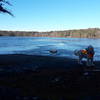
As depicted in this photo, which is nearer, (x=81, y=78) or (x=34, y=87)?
(x=34, y=87)

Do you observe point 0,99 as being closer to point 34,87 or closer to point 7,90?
point 7,90

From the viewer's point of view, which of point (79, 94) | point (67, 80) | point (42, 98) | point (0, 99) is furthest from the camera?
point (67, 80)

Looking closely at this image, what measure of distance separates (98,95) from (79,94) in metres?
0.92

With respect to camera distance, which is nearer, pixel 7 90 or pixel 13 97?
pixel 13 97

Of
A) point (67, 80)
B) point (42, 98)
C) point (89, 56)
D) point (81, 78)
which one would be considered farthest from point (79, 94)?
point (89, 56)

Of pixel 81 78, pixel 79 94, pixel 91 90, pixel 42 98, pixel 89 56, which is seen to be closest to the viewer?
pixel 42 98

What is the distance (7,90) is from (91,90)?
172 inches

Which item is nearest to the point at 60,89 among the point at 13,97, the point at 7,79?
the point at 13,97

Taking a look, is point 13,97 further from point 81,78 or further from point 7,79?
point 81,78

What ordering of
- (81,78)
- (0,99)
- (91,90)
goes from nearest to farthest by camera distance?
(0,99), (91,90), (81,78)

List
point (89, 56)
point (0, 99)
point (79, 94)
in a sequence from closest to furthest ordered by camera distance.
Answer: point (0, 99), point (79, 94), point (89, 56)

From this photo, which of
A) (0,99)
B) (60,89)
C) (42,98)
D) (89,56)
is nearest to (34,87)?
(60,89)

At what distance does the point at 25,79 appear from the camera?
1590 cm

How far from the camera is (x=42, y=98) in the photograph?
11.3 metres
